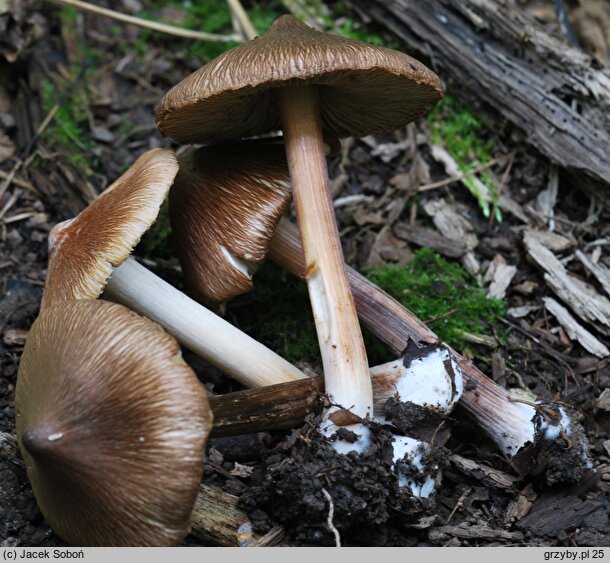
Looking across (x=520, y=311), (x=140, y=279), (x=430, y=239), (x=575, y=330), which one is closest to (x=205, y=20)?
(x=430, y=239)

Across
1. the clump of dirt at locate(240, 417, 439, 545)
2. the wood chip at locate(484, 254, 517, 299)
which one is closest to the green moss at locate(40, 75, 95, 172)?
the clump of dirt at locate(240, 417, 439, 545)

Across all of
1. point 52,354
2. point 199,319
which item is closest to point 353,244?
point 199,319

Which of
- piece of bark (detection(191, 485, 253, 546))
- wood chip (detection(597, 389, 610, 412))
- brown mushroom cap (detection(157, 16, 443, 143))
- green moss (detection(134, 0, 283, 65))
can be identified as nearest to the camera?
brown mushroom cap (detection(157, 16, 443, 143))

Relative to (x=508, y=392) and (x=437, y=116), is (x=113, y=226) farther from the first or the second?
(x=437, y=116)

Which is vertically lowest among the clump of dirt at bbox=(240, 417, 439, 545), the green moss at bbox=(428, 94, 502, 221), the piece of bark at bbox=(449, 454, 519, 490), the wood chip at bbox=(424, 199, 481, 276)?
the piece of bark at bbox=(449, 454, 519, 490)

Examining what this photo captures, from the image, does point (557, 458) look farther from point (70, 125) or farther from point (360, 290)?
point (70, 125)

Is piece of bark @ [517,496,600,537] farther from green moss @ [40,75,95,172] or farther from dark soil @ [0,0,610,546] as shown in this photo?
green moss @ [40,75,95,172]
